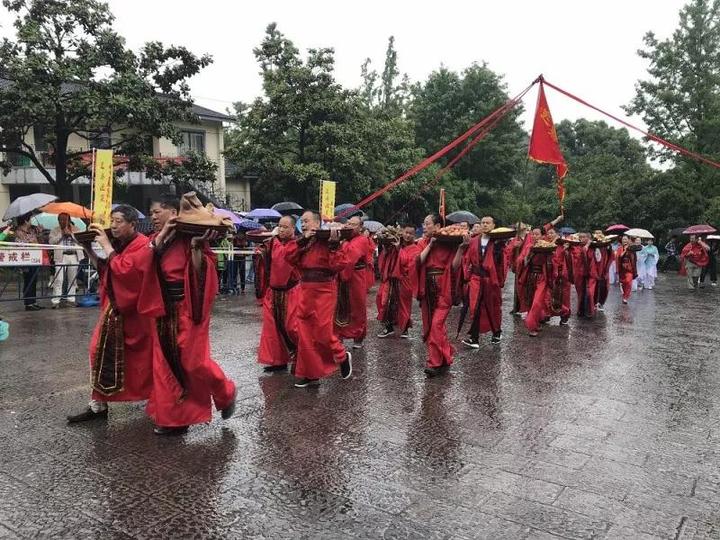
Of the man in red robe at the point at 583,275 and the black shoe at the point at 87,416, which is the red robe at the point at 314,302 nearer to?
the black shoe at the point at 87,416

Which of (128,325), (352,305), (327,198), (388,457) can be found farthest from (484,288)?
(327,198)

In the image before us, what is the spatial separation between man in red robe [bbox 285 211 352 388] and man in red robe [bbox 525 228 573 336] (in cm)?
429

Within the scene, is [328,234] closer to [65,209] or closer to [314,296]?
[314,296]

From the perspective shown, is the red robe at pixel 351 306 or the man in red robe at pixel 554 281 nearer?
the red robe at pixel 351 306

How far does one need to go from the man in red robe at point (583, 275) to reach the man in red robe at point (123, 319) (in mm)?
8348

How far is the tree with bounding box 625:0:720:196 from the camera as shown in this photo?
81.4 feet

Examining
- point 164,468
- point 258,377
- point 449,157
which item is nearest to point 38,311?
point 258,377

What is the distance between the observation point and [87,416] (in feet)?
15.1

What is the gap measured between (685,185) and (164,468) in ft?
81.1

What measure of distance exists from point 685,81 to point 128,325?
27.2 m

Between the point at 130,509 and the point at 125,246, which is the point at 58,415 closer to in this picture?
the point at 125,246

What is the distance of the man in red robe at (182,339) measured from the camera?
13.9 ft

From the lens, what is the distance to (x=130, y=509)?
3.20 meters

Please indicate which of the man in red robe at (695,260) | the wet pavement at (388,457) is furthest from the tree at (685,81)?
the wet pavement at (388,457)
